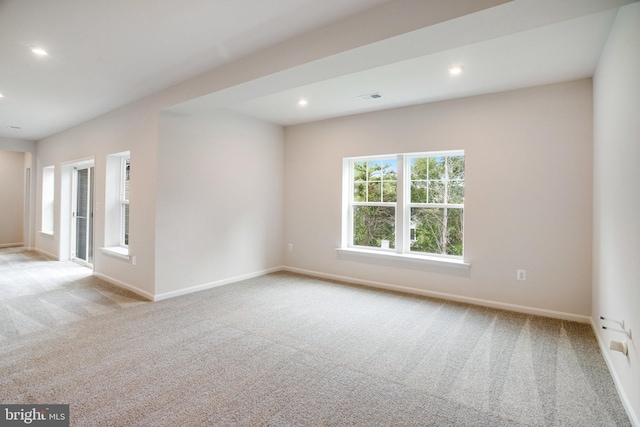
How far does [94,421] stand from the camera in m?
1.80

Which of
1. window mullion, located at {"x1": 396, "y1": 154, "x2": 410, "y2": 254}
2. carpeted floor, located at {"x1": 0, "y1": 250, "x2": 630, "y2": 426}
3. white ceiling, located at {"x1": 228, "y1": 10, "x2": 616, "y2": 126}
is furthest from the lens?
window mullion, located at {"x1": 396, "y1": 154, "x2": 410, "y2": 254}

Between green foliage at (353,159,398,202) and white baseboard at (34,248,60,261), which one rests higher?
green foliage at (353,159,398,202)

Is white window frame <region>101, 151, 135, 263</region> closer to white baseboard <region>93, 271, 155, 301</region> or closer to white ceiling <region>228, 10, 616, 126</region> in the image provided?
white baseboard <region>93, 271, 155, 301</region>

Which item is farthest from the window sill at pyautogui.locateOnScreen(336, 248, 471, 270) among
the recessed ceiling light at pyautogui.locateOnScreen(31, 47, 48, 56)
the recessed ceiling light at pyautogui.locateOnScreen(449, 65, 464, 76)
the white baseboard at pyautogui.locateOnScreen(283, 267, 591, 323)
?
the recessed ceiling light at pyautogui.locateOnScreen(31, 47, 48, 56)

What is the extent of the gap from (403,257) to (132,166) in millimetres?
3858

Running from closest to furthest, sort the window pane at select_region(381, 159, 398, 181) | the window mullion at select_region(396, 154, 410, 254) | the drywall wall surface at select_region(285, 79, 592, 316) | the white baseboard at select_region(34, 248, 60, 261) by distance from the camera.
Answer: the drywall wall surface at select_region(285, 79, 592, 316)
the window mullion at select_region(396, 154, 410, 254)
the window pane at select_region(381, 159, 398, 181)
the white baseboard at select_region(34, 248, 60, 261)

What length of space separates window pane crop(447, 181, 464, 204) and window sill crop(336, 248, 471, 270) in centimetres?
78

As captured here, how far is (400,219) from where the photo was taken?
4.67m

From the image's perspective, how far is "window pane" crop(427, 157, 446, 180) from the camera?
14.3 ft

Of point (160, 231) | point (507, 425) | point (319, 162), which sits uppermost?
point (319, 162)

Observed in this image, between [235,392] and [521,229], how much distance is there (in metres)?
3.38

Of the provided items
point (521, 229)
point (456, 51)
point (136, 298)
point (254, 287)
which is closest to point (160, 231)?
point (136, 298)

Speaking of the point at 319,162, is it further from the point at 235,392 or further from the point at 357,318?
the point at 235,392

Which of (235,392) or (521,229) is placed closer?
(235,392)
